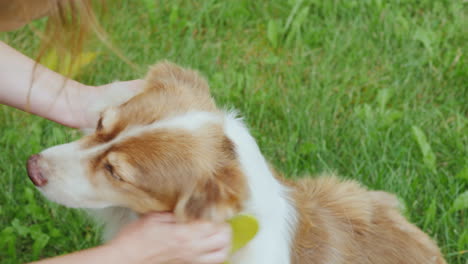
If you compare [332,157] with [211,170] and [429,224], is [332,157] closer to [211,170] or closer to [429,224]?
[429,224]

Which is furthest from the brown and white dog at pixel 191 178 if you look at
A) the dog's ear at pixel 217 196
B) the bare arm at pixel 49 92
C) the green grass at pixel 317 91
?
the green grass at pixel 317 91

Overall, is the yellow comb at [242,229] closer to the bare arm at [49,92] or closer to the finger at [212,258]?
the finger at [212,258]

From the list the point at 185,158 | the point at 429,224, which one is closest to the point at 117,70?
the point at 185,158

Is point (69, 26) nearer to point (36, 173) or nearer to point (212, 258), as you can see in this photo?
point (36, 173)

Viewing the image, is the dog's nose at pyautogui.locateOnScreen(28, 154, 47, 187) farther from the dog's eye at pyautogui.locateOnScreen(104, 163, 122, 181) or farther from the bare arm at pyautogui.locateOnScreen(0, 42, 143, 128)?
the bare arm at pyautogui.locateOnScreen(0, 42, 143, 128)

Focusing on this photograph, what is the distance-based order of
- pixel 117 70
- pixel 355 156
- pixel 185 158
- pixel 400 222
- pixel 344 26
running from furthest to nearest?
1. pixel 344 26
2. pixel 117 70
3. pixel 355 156
4. pixel 400 222
5. pixel 185 158

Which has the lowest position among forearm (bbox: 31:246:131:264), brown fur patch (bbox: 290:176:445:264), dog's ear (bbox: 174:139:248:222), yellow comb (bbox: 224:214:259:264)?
brown fur patch (bbox: 290:176:445:264)

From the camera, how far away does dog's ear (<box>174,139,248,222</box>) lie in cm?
216

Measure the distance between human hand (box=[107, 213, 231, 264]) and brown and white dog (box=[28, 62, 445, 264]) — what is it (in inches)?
2.9

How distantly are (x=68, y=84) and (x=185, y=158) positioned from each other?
94cm

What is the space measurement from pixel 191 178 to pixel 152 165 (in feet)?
0.53

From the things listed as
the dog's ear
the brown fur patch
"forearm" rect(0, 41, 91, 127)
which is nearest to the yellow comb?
the dog's ear

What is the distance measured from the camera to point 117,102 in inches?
107

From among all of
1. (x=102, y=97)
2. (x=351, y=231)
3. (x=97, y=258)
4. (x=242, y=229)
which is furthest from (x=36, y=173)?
(x=351, y=231)
